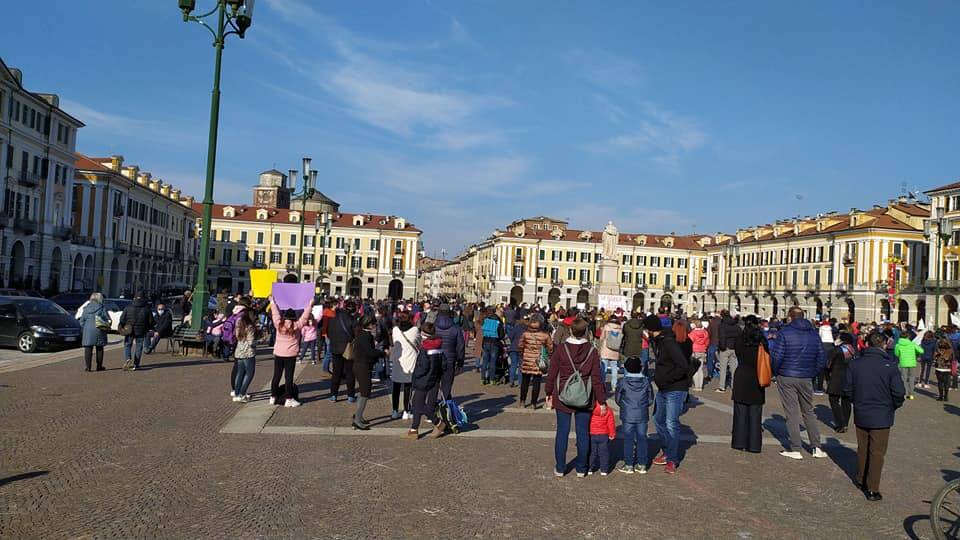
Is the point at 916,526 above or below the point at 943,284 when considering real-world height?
below

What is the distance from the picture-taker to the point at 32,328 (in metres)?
18.5

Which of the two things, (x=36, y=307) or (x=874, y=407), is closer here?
(x=874, y=407)

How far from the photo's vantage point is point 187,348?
1853 centimetres

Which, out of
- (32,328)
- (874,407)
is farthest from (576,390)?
(32,328)

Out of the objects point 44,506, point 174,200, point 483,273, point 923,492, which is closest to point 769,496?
point 923,492

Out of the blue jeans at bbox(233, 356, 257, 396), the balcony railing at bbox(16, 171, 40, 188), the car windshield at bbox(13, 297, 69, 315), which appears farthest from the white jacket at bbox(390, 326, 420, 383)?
the balcony railing at bbox(16, 171, 40, 188)

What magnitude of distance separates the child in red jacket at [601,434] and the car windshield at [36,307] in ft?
57.9

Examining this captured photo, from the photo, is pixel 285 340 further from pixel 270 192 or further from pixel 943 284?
pixel 270 192

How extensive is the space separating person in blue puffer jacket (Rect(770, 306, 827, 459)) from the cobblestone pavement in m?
0.44

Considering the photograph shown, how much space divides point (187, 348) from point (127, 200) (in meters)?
54.7

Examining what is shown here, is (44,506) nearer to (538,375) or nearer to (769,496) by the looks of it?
(769,496)

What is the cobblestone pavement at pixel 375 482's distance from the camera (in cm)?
577

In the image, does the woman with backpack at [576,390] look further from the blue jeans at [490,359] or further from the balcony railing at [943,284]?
the balcony railing at [943,284]

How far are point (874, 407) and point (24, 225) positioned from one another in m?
53.5
